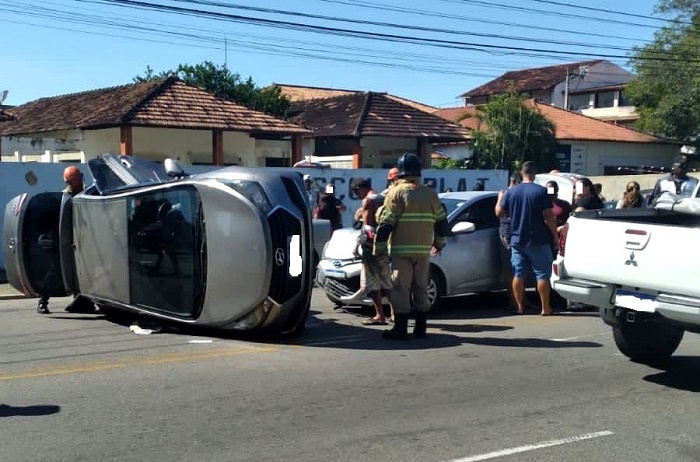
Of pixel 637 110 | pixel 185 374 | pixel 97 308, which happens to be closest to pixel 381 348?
pixel 185 374

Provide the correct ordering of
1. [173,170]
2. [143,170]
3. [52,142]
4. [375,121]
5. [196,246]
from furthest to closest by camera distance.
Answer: [375,121], [52,142], [143,170], [173,170], [196,246]

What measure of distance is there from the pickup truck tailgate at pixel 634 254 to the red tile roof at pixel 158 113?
19784mm

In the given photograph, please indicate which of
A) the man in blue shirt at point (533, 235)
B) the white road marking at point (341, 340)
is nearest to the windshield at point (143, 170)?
the white road marking at point (341, 340)

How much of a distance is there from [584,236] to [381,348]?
2319mm

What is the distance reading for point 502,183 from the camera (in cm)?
2206

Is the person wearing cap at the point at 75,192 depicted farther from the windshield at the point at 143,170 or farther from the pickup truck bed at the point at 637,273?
the pickup truck bed at the point at 637,273

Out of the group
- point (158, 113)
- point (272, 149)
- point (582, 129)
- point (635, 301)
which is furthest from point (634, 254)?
point (582, 129)

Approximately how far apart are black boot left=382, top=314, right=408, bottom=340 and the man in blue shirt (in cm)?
246

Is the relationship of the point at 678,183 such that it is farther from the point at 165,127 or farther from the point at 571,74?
the point at 571,74

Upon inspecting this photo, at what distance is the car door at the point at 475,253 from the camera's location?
1054 cm

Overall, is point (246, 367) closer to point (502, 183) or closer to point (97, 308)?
point (97, 308)

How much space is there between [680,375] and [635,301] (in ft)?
3.89

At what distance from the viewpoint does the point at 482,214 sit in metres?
11.1

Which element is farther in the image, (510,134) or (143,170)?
(510,134)
